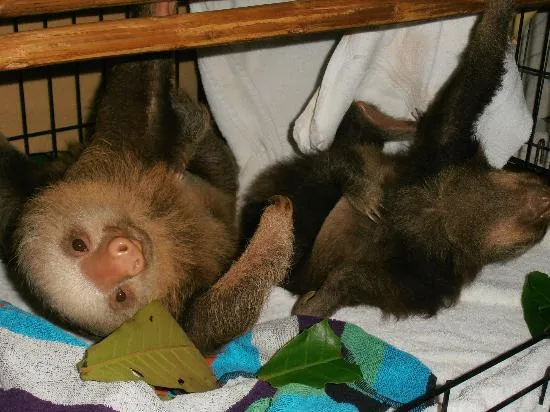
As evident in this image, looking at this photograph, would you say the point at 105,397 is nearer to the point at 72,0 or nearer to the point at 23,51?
the point at 23,51

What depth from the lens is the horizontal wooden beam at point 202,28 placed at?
1.47m

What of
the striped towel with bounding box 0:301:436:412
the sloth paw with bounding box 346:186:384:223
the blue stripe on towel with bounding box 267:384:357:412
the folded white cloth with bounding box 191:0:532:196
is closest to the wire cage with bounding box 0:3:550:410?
the folded white cloth with bounding box 191:0:532:196

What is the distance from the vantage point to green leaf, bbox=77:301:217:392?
5.57ft

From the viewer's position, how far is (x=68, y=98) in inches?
126

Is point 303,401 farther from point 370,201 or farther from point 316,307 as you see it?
point 370,201

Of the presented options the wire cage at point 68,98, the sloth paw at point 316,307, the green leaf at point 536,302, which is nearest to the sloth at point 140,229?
the sloth paw at point 316,307

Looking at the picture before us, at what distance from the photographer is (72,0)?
1582 millimetres

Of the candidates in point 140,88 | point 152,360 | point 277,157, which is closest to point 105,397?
point 152,360

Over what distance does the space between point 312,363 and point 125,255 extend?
Answer: 594mm

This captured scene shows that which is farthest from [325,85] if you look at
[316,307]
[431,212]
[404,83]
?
[316,307]

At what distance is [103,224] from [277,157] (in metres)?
1.15

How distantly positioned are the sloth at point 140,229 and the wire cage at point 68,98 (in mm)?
685

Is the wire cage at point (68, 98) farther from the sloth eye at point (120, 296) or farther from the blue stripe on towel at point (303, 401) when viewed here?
the blue stripe on towel at point (303, 401)

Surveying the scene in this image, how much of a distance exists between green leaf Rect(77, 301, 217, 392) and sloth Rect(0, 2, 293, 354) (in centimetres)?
23
